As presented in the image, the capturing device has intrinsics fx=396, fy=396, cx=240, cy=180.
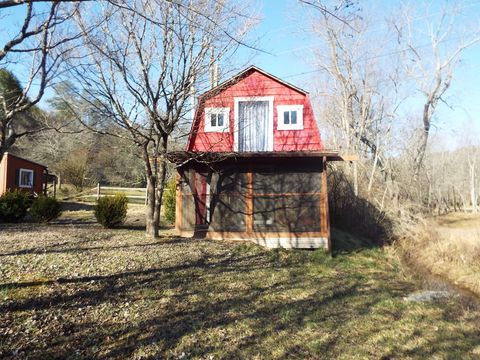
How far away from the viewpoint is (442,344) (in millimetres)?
5930

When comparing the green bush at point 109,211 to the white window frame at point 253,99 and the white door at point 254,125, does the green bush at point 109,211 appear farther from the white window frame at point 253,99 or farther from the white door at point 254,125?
the white door at point 254,125

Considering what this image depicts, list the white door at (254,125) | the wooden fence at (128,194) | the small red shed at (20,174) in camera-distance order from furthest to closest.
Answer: the wooden fence at (128,194) < the small red shed at (20,174) < the white door at (254,125)

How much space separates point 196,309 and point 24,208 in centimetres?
1108

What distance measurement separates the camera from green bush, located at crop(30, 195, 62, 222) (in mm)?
13898

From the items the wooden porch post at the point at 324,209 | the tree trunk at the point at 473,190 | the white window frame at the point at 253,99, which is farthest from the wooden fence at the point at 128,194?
the tree trunk at the point at 473,190

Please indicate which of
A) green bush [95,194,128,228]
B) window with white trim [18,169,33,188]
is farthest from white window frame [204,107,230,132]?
window with white trim [18,169,33,188]

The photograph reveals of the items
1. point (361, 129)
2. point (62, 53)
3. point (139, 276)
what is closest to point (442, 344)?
point (139, 276)

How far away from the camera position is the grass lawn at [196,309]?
5.05 m

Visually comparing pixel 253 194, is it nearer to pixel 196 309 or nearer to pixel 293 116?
pixel 293 116

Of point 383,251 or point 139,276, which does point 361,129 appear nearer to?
point 383,251

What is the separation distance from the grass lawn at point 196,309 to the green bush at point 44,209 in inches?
153

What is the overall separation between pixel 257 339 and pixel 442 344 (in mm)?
2841

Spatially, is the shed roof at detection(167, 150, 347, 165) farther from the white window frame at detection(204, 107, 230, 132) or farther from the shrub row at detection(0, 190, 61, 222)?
the shrub row at detection(0, 190, 61, 222)

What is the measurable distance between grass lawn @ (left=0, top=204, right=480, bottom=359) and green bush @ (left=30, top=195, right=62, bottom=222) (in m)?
3.88
